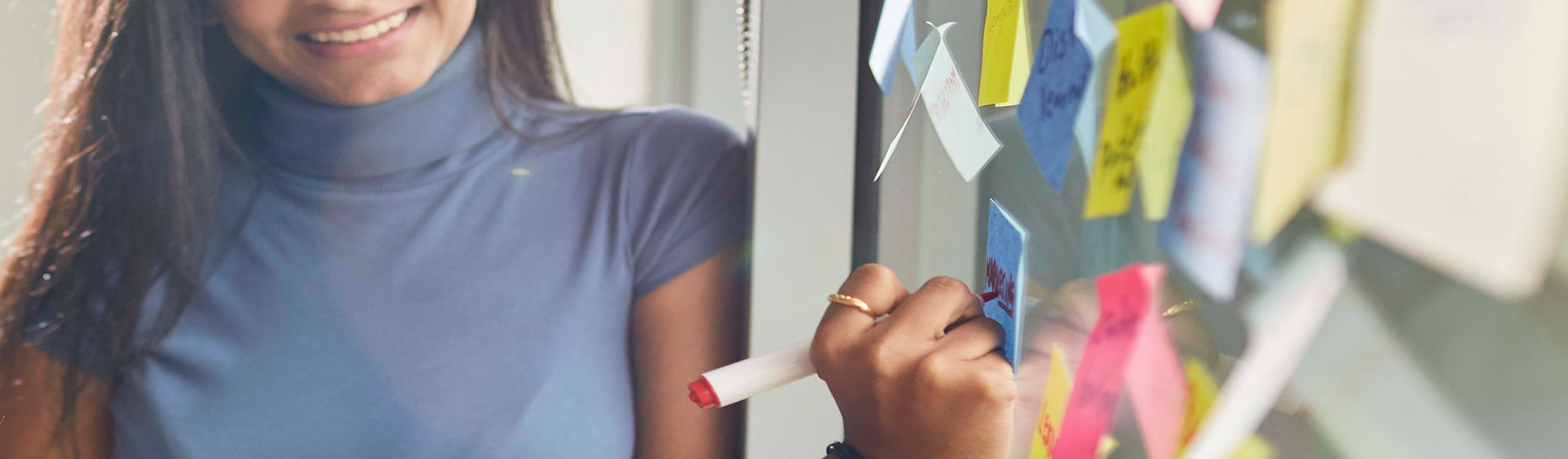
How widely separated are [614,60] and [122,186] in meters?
0.42

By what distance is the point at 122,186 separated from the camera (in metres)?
0.72

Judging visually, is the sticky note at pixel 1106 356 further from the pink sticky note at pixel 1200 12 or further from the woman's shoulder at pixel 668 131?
the woman's shoulder at pixel 668 131

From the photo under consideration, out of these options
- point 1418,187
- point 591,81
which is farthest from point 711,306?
point 1418,187

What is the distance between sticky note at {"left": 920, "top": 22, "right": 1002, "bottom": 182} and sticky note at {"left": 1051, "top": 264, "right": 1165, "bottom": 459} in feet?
0.37

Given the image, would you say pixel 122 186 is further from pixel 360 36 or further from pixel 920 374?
pixel 920 374

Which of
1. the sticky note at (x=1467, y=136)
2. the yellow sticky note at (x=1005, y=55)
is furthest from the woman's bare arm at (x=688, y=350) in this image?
the sticky note at (x=1467, y=136)

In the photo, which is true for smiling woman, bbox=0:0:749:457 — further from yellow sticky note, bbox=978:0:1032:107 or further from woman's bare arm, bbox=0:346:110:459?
yellow sticky note, bbox=978:0:1032:107

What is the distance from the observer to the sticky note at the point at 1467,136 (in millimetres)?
138

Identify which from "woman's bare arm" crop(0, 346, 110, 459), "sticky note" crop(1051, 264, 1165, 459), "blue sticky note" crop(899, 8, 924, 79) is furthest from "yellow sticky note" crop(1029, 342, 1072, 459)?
"woman's bare arm" crop(0, 346, 110, 459)

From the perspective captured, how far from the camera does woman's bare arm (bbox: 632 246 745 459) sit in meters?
0.74

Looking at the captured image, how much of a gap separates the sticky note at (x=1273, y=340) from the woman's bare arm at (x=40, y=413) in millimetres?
849

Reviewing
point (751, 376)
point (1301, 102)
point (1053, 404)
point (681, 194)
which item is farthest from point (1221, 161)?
point (681, 194)

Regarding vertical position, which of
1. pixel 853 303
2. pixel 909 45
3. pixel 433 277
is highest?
pixel 909 45

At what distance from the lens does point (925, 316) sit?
40cm
